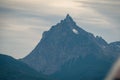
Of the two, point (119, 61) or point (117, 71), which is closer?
point (117, 71)

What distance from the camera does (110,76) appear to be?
19.2 metres

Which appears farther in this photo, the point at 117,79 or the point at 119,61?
the point at 119,61

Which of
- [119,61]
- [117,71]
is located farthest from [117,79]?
[119,61]

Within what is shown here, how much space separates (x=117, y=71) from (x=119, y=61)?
1643 mm

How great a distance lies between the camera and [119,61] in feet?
65.7

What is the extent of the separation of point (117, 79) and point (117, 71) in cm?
43

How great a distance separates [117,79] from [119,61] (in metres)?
2.03

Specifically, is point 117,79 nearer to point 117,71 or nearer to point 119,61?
point 117,71

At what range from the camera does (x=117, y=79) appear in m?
18.1

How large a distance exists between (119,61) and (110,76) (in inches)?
42.3

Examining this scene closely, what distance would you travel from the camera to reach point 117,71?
60.4 ft
